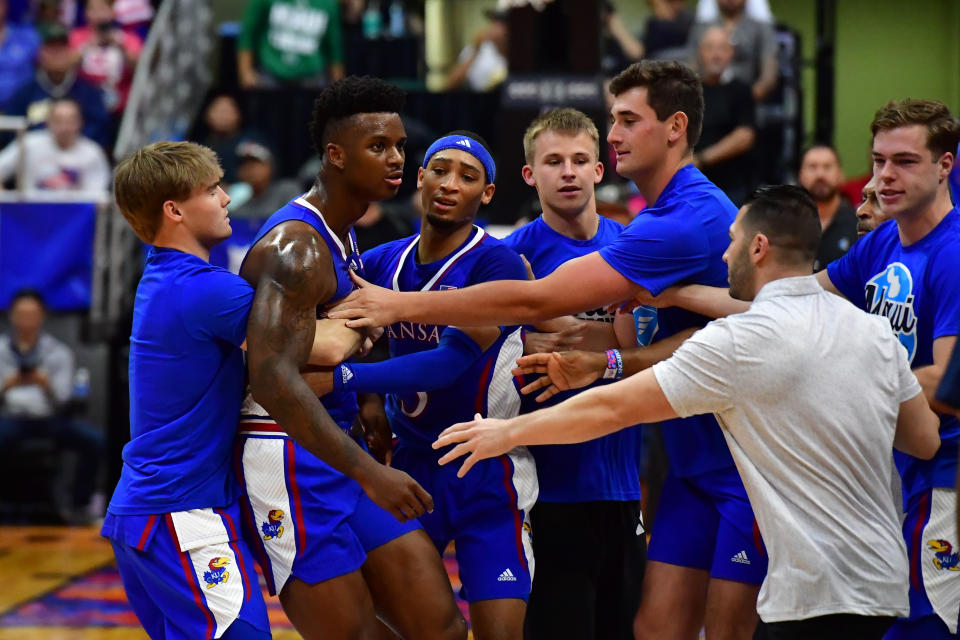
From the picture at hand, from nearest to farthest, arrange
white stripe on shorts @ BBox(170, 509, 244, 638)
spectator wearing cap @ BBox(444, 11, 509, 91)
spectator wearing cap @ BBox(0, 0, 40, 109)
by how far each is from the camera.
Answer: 1. white stripe on shorts @ BBox(170, 509, 244, 638)
2. spectator wearing cap @ BBox(0, 0, 40, 109)
3. spectator wearing cap @ BBox(444, 11, 509, 91)

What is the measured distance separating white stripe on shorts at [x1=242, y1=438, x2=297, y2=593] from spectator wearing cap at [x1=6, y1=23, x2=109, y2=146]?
8.74 m

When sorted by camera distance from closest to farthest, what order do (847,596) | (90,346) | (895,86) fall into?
(847,596), (90,346), (895,86)

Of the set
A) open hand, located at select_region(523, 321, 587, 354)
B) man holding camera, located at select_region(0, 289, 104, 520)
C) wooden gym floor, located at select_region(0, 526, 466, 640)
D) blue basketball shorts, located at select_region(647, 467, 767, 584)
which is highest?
open hand, located at select_region(523, 321, 587, 354)

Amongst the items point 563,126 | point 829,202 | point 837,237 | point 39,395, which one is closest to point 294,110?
point 39,395

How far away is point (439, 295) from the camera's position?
13.9 ft

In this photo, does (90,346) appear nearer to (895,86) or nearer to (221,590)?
(221,590)

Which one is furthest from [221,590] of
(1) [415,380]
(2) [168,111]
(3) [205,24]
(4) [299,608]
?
(3) [205,24]

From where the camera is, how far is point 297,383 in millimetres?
3787

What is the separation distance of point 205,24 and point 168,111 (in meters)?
1.62

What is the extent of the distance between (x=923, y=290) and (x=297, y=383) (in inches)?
83.2

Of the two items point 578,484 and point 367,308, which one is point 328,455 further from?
point 578,484

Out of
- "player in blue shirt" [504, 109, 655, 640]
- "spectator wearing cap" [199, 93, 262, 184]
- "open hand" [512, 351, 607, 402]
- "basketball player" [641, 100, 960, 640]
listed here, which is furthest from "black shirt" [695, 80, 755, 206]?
"open hand" [512, 351, 607, 402]

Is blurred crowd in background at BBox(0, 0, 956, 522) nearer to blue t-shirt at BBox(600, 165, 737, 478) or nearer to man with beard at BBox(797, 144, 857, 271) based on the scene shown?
man with beard at BBox(797, 144, 857, 271)

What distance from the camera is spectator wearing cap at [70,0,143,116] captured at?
42.1ft
